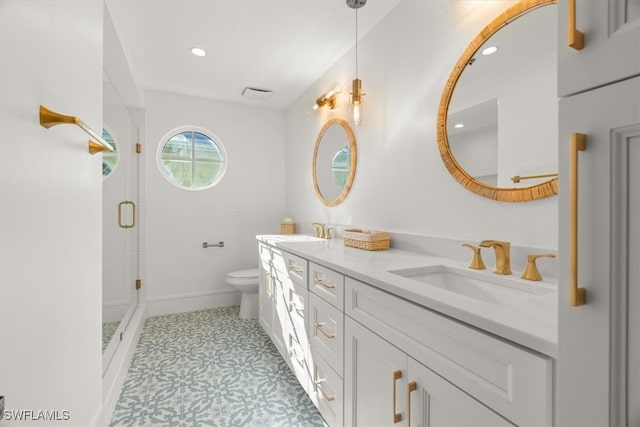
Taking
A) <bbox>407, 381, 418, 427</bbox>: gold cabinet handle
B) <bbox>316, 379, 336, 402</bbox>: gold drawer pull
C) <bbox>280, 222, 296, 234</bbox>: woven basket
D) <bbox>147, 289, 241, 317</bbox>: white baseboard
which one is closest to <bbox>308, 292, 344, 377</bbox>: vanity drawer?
<bbox>316, 379, 336, 402</bbox>: gold drawer pull

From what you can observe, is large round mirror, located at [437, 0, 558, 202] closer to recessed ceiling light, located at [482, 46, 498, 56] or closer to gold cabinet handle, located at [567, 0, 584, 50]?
recessed ceiling light, located at [482, 46, 498, 56]

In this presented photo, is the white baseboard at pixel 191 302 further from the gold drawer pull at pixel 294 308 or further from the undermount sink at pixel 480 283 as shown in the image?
the undermount sink at pixel 480 283

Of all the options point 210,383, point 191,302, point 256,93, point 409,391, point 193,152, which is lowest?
point 210,383

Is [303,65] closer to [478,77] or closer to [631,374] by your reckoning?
[478,77]

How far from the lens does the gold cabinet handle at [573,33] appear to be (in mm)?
522

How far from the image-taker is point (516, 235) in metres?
1.23

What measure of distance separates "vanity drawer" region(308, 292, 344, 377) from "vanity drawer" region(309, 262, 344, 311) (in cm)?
3

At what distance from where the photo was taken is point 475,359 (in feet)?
2.42

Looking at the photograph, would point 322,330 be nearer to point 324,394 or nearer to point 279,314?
point 324,394

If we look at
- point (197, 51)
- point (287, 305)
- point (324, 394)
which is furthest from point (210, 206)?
point (324, 394)

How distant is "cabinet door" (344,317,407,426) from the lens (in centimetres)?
99

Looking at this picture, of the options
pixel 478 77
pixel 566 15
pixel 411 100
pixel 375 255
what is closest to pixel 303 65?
pixel 411 100

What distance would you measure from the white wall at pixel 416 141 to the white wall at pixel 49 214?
1.59m

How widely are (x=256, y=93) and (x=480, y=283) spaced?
2.87 metres
